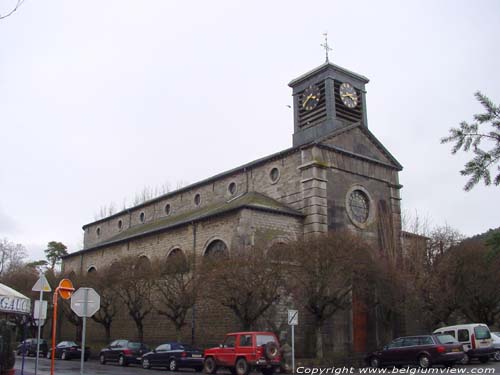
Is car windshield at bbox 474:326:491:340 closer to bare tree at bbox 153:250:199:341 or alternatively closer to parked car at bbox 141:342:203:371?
parked car at bbox 141:342:203:371

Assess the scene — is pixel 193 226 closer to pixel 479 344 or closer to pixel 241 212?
pixel 241 212

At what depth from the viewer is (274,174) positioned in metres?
31.7

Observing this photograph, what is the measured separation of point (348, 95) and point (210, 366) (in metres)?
19.8

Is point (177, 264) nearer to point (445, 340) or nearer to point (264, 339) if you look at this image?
point (264, 339)

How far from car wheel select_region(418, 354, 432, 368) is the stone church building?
6.95 metres

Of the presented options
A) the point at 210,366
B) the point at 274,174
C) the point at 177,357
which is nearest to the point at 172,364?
the point at 177,357

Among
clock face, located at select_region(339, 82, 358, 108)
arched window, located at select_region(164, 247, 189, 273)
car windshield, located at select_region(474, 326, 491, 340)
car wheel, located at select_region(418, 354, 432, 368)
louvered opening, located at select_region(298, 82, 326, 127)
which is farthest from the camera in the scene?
clock face, located at select_region(339, 82, 358, 108)

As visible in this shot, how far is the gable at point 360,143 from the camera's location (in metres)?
31.2

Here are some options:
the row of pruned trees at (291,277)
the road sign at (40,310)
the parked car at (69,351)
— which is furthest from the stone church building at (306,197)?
the road sign at (40,310)

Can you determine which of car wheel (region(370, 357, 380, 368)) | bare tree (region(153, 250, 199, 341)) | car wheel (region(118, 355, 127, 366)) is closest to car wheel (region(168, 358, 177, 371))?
bare tree (region(153, 250, 199, 341))

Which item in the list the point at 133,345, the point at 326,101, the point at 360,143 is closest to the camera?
the point at 133,345

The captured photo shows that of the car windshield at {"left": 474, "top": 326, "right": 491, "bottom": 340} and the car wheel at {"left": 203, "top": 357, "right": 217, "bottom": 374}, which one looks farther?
the car windshield at {"left": 474, "top": 326, "right": 491, "bottom": 340}

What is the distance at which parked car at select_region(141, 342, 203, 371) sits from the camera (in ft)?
75.7

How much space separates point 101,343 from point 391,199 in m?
22.3
